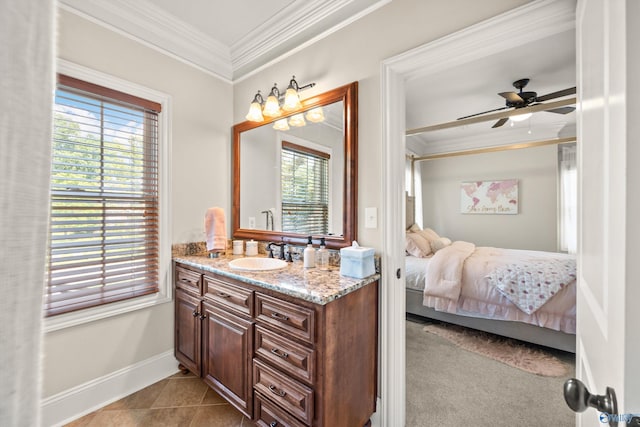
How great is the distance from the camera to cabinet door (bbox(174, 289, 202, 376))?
1.88 meters

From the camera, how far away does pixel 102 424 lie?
1.64m

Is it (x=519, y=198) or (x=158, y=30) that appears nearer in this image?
(x=158, y=30)

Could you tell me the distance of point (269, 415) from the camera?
141cm

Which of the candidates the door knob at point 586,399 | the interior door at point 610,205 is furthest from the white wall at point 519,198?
the door knob at point 586,399

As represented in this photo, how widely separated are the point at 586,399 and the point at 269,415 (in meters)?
1.35

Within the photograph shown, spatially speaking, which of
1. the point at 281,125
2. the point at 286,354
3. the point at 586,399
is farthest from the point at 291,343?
the point at 281,125

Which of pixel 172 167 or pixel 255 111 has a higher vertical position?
pixel 255 111

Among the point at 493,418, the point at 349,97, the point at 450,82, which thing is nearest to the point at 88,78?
the point at 349,97

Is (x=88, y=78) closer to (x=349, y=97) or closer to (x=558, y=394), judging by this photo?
(x=349, y=97)

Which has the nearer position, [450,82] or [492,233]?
[450,82]

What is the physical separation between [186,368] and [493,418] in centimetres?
214

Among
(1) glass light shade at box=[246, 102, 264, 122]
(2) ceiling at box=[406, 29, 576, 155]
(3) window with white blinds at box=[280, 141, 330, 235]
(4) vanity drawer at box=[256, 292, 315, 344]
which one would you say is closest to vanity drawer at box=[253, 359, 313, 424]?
(4) vanity drawer at box=[256, 292, 315, 344]

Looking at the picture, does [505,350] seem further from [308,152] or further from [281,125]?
[281,125]

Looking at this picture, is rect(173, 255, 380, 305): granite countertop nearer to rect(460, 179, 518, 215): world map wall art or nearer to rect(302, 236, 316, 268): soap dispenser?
rect(302, 236, 316, 268): soap dispenser
